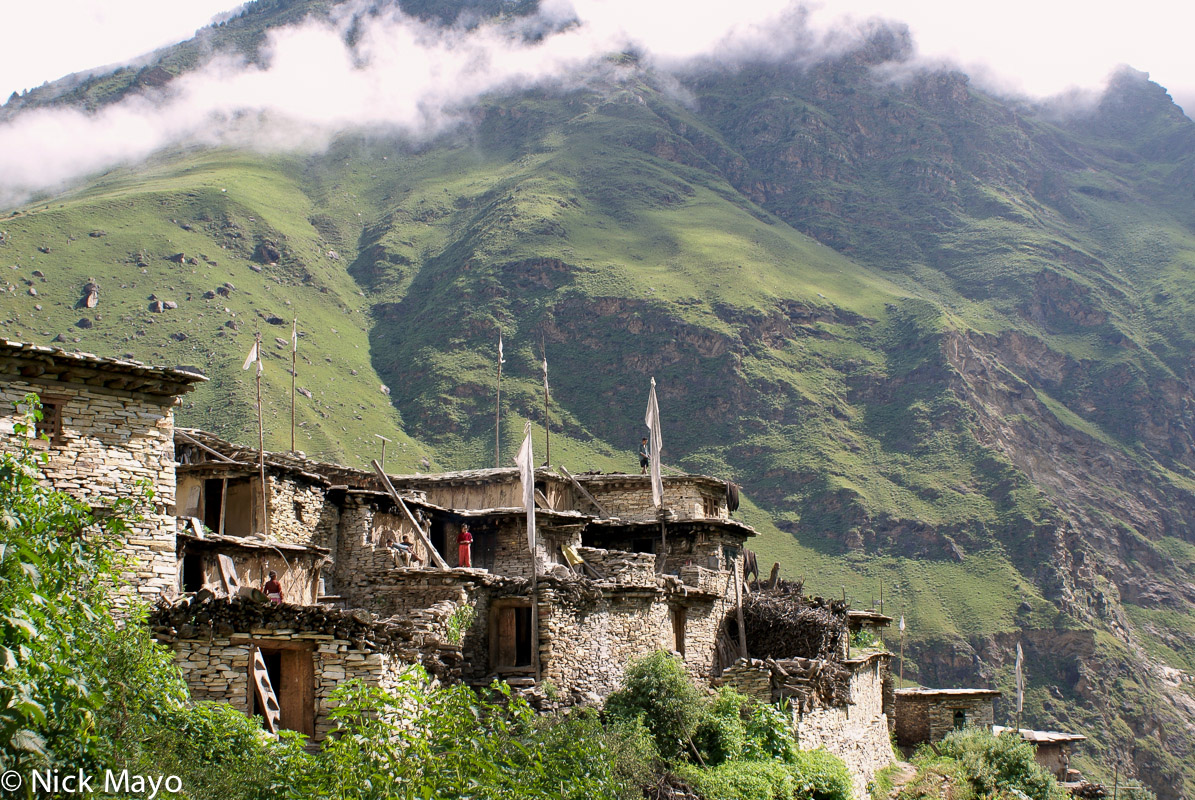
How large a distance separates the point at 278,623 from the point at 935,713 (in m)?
31.3

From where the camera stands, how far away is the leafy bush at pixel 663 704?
2781cm

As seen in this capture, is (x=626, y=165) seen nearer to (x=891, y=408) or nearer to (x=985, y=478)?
(x=891, y=408)

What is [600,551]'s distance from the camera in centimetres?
3469

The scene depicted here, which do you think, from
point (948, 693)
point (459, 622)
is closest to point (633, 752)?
point (459, 622)

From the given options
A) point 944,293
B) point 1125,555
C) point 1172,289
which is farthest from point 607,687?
point 1172,289

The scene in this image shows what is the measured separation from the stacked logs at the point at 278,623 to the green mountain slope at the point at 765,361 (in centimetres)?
6395

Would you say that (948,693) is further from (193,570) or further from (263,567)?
(193,570)

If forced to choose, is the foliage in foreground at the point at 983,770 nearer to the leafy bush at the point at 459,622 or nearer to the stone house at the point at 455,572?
the stone house at the point at 455,572

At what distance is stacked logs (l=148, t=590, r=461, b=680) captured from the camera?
21.0 metres


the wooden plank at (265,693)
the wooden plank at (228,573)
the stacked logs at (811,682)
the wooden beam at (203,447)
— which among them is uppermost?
the wooden beam at (203,447)

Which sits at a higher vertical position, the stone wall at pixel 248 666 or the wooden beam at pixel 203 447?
the wooden beam at pixel 203 447

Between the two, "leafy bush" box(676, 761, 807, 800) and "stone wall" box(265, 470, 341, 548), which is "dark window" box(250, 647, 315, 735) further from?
"leafy bush" box(676, 761, 807, 800)

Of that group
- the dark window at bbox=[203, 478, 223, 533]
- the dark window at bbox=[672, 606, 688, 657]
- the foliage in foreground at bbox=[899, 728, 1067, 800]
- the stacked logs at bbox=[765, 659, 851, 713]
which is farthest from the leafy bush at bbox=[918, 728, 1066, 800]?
the dark window at bbox=[203, 478, 223, 533]

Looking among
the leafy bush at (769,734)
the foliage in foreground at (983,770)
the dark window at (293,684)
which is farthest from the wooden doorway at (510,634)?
the foliage in foreground at (983,770)
